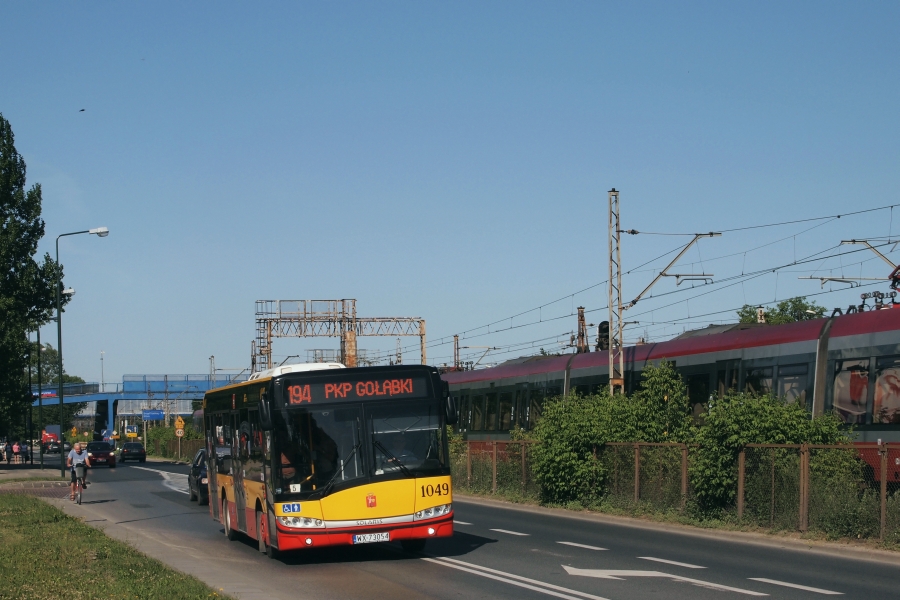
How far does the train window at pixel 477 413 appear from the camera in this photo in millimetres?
40406

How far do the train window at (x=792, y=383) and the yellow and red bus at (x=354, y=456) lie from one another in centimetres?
1040

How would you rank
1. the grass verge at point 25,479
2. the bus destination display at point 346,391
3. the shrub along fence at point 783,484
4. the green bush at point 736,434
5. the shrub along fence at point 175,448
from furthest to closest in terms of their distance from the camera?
the shrub along fence at point 175,448 < the grass verge at point 25,479 < the green bush at point 736,434 < the shrub along fence at point 783,484 < the bus destination display at point 346,391

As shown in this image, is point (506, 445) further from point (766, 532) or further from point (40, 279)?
point (40, 279)

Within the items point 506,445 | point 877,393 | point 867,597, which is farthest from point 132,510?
point 867,597

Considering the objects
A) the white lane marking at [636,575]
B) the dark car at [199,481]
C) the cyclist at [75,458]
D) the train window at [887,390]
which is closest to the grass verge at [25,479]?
the cyclist at [75,458]

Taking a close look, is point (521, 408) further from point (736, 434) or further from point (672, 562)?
point (672, 562)

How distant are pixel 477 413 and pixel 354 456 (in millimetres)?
25860

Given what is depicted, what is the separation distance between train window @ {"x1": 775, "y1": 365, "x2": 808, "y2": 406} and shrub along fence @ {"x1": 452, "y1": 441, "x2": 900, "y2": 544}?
262cm

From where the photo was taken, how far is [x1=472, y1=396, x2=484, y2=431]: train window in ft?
133

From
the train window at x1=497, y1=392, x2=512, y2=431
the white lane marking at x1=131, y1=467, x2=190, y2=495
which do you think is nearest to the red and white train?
the train window at x1=497, y1=392, x2=512, y2=431

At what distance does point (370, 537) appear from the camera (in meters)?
15.0

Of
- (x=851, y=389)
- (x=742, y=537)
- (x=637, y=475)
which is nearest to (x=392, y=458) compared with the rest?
(x=742, y=537)

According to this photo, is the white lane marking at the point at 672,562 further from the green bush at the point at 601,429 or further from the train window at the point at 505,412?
the train window at the point at 505,412

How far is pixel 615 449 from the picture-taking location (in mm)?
26438
